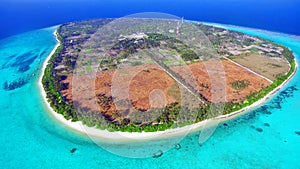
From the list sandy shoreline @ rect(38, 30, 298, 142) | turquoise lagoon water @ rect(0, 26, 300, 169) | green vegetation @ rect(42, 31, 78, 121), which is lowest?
turquoise lagoon water @ rect(0, 26, 300, 169)

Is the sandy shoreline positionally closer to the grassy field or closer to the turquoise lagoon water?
the turquoise lagoon water

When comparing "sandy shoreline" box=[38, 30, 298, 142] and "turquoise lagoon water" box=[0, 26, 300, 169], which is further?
"sandy shoreline" box=[38, 30, 298, 142]

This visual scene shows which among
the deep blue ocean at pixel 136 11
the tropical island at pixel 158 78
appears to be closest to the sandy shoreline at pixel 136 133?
the tropical island at pixel 158 78

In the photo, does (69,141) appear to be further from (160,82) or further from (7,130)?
(160,82)

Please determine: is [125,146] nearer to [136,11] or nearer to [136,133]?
[136,133]

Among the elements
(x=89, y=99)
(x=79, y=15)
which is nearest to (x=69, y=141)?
(x=89, y=99)

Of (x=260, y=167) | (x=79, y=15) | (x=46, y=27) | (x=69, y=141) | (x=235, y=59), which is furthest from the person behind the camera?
(x=79, y=15)

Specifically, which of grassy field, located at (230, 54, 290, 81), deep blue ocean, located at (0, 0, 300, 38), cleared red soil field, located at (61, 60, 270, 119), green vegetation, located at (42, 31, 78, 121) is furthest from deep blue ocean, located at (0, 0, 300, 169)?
deep blue ocean, located at (0, 0, 300, 38)
